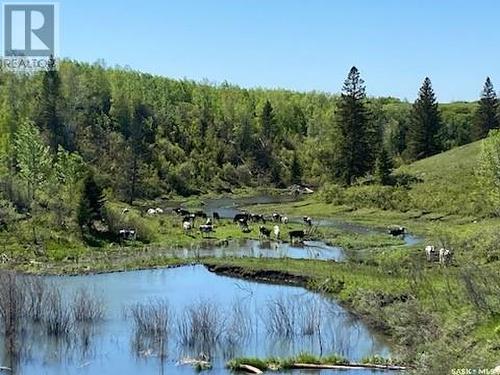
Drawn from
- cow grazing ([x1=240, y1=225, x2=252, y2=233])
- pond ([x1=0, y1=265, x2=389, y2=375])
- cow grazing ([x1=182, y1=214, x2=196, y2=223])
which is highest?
cow grazing ([x1=182, y1=214, x2=196, y2=223])

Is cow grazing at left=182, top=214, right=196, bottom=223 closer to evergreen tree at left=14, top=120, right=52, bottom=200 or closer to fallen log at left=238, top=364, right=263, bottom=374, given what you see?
evergreen tree at left=14, top=120, right=52, bottom=200

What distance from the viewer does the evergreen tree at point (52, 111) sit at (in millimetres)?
87312

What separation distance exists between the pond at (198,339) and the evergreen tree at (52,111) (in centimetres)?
5955

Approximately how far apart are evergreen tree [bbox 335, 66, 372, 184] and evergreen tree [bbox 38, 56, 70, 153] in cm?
3100

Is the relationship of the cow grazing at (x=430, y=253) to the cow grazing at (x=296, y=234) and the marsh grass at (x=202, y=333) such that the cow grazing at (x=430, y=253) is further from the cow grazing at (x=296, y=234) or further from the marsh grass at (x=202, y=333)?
the marsh grass at (x=202, y=333)

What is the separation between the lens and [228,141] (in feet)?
357

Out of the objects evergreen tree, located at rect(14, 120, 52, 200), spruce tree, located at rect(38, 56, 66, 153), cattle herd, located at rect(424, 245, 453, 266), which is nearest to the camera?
cattle herd, located at rect(424, 245, 453, 266)

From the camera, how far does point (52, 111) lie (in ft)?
289

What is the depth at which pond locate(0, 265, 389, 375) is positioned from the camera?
22641 mm

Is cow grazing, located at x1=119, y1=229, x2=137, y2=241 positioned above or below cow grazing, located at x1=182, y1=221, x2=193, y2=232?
below

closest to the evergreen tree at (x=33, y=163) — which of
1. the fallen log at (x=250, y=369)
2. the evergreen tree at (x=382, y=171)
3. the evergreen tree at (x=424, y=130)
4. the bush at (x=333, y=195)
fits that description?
the bush at (x=333, y=195)

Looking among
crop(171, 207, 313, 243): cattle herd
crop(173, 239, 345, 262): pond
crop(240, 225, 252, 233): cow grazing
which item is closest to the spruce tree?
crop(171, 207, 313, 243): cattle herd

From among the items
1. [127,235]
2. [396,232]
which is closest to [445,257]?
[396,232]

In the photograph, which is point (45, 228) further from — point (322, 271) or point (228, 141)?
point (228, 141)
